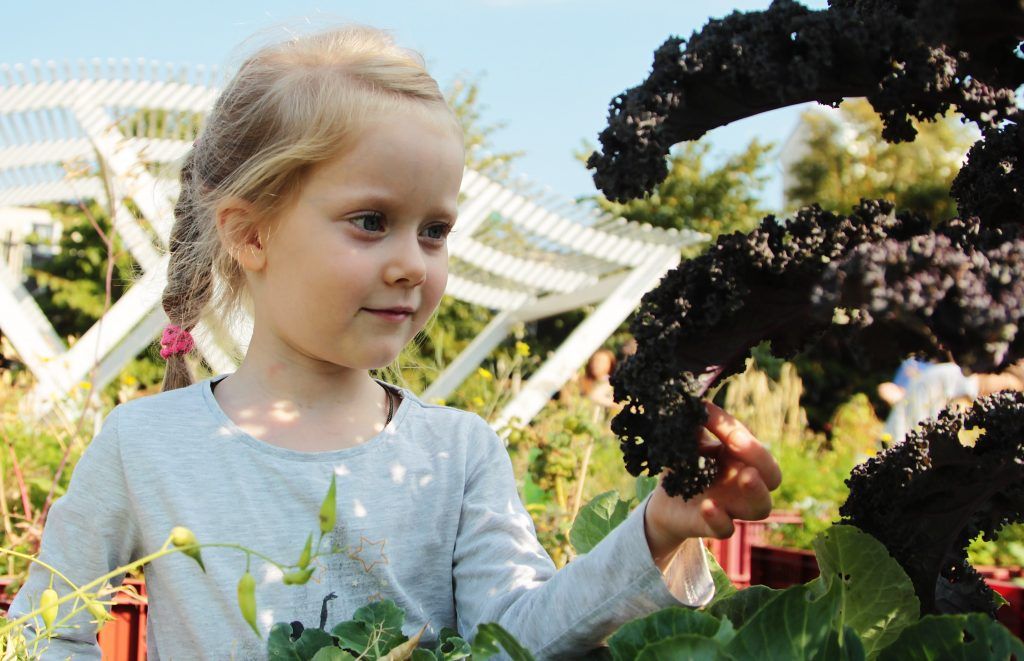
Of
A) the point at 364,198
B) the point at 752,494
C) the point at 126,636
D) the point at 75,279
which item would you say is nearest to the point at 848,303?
the point at 752,494

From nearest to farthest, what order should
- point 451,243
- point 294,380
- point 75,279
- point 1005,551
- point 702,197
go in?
point 294,380 < point 1005,551 < point 451,243 < point 75,279 < point 702,197

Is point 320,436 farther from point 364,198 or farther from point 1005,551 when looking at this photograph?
point 1005,551

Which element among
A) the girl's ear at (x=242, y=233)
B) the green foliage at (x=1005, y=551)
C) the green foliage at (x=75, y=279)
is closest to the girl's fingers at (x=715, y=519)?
the girl's ear at (x=242, y=233)

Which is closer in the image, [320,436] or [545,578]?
[545,578]

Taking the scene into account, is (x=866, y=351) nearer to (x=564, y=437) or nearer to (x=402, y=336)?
(x=402, y=336)

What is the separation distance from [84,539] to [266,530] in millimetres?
265

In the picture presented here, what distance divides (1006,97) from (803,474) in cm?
581

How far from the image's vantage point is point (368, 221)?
4.56 ft

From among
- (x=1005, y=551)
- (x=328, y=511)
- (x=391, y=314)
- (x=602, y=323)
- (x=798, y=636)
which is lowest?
(x=602, y=323)

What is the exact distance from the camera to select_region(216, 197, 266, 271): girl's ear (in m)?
1.53

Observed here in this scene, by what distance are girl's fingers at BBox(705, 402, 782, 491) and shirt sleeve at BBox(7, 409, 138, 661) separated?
0.94 m

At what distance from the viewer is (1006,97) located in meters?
0.98

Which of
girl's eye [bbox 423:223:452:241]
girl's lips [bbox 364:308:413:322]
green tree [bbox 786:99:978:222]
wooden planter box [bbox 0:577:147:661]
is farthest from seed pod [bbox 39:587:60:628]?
green tree [bbox 786:99:978:222]

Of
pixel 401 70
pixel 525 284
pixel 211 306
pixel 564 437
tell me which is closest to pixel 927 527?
pixel 401 70
